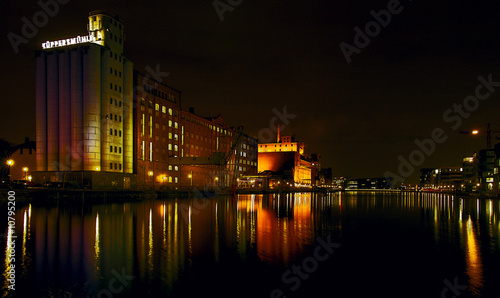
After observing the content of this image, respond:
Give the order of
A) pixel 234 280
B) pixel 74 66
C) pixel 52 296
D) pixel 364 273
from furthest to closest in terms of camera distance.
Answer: pixel 74 66 < pixel 364 273 < pixel 234 280 < pixel 52 296

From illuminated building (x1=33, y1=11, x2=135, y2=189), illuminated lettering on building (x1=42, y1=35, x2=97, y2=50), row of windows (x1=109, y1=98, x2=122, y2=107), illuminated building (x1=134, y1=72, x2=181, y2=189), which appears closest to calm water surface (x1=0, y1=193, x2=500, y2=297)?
illuminated building (x1=33, y1=11, x2=135, y2=189)

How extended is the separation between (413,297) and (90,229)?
71.0ft

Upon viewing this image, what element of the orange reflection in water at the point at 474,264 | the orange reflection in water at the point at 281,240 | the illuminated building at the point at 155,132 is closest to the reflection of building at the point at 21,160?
the illuminated building at the point at 155,132

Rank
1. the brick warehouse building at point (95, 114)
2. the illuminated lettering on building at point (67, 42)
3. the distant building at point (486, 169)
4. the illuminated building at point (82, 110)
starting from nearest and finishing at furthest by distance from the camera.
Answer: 1. the illuminated building at point (82, 110)
2. the brick warehouse building at point (95, 114)
3. the illuminated lettering on building at point (67, 42)
4. the distant building at point (486, 169)

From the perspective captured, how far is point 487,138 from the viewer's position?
16062 cm

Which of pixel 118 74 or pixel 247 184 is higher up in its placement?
pixel 118 74

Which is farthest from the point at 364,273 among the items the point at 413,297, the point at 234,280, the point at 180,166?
the point at 180,166

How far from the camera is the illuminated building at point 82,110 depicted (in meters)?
71.9

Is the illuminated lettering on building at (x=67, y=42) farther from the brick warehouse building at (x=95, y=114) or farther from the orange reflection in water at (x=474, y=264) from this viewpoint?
the orange reflection in water at (x=474, y=264)

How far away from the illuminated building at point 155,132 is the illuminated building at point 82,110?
7697mm

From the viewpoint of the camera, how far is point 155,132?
311ft

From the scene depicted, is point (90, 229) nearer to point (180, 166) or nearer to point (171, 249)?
point (171, 249)

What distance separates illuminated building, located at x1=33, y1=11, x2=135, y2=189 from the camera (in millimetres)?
71938

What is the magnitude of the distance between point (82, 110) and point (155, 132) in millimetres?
24079
